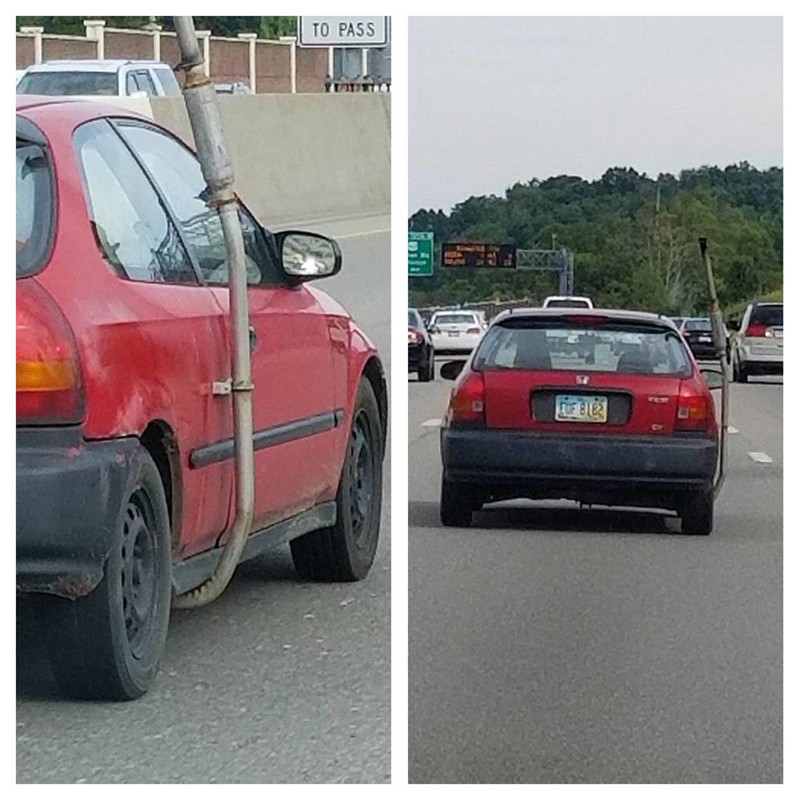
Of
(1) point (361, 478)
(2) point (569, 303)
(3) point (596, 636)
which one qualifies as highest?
(2) point (569, 303)

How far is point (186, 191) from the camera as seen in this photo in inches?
177

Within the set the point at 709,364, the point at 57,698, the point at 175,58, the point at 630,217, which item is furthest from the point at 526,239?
the point at 57,698

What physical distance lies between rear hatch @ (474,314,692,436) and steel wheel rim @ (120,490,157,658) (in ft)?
3.40

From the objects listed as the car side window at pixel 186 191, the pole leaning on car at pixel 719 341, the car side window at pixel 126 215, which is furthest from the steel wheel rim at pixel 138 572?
the pole leaning on car at pixel 719 341

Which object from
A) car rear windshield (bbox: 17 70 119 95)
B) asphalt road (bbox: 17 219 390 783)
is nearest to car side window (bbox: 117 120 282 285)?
car rear windshield (bbox: 17 70 119 95)

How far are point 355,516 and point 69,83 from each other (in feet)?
Answer: 4.50

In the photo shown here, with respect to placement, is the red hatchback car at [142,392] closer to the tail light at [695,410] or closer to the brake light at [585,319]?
the brake light at [585,319]

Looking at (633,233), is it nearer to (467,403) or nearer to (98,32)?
(467,403)

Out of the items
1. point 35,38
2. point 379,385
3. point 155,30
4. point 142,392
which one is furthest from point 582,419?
point 35,38

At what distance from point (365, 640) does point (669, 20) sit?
5.72 ft

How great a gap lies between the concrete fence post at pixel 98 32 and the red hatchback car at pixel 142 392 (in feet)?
0.64

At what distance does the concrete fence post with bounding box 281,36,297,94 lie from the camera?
4543 millimetres
